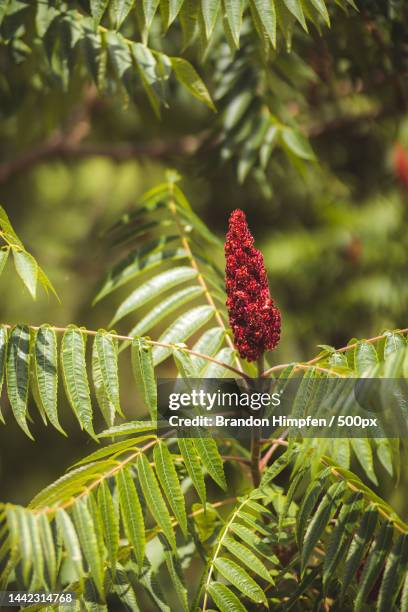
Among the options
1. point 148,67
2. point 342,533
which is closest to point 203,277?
point 148,67

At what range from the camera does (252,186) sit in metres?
4.23

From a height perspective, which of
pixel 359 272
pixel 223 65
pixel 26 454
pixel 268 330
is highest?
pixel 223 65

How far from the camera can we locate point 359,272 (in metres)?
4.73

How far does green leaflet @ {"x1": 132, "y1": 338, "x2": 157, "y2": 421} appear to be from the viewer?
1688mm

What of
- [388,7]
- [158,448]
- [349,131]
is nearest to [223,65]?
[388,7]

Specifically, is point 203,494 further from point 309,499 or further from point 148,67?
point 148,67

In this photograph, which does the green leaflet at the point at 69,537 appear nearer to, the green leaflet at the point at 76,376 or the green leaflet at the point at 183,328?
the green leaflet at the point at 76,376

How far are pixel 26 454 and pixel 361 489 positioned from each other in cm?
419

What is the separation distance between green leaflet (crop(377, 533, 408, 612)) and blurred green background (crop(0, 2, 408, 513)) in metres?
2.01

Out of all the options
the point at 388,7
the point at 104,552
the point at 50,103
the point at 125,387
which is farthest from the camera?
the point at 125,387

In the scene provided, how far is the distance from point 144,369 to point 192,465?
282 mm

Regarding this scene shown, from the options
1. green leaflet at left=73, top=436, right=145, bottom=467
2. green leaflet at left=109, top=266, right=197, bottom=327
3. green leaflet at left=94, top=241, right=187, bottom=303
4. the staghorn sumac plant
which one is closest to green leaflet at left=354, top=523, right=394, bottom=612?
the staghorn sumac plant

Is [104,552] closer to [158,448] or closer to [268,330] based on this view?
[158,448]

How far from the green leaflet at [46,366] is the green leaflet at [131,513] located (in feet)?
0.71
